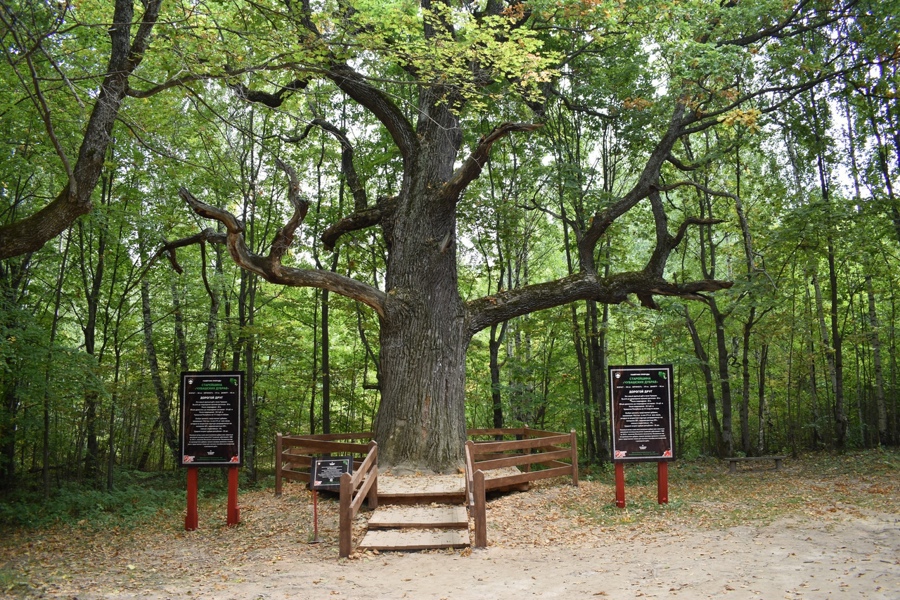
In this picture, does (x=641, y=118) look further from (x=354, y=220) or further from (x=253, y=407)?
(x=253, y=407)

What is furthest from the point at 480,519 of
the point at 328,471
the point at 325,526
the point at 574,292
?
the point at 574,292

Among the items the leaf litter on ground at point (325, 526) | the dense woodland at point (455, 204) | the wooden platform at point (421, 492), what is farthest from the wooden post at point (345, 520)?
the dense woodland at point (455, 204)

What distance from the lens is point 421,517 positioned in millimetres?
8273

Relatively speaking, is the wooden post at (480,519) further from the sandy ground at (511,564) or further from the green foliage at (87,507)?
the green foliage at (87,507)

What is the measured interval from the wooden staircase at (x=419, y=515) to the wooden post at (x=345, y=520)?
267mm

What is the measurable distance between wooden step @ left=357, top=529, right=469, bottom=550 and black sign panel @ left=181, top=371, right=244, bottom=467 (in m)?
2.71

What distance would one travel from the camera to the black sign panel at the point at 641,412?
31.7 ft

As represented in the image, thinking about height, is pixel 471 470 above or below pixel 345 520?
above

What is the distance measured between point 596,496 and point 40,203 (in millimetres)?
12309

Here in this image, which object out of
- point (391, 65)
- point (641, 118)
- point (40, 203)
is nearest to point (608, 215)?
point (641, 118)

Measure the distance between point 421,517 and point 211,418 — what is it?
3470 mm

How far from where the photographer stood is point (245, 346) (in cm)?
1511

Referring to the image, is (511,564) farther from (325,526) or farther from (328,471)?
(325,526)

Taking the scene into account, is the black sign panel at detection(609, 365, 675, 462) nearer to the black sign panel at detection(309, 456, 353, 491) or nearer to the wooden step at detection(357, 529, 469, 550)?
the wooden step at detection(357, 529, 469, 550)
